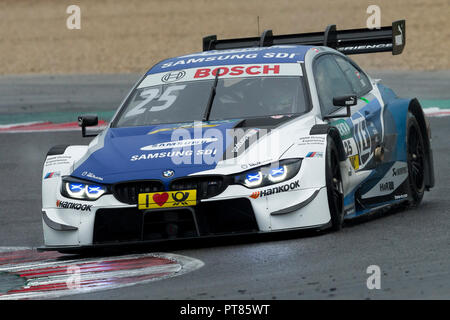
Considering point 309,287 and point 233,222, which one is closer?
point 309,287

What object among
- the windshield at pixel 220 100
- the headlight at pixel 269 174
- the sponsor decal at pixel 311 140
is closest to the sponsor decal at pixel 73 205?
the headlight at pixel 269 174

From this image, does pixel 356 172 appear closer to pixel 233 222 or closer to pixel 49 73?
pixel 233 222

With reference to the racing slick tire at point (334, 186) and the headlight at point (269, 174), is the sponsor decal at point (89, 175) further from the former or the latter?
the racing slick tire at point (334, 186)

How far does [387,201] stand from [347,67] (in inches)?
53.9

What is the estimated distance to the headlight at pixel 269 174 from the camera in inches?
314

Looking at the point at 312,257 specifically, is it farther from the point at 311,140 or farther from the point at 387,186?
the point at 387,186

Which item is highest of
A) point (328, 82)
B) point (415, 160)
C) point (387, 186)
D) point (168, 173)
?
point (328, 82)

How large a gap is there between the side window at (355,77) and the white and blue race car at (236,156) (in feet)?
0.10

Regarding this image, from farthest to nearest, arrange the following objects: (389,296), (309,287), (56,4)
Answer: (56,4)
(309,287)
(389,296)

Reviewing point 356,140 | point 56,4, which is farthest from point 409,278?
point 56,4

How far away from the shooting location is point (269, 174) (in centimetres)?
803

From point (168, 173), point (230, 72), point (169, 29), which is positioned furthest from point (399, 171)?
point (169, 29)

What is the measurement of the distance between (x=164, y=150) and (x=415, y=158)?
2859 millimetres

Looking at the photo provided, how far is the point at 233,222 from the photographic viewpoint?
7.99 metres
